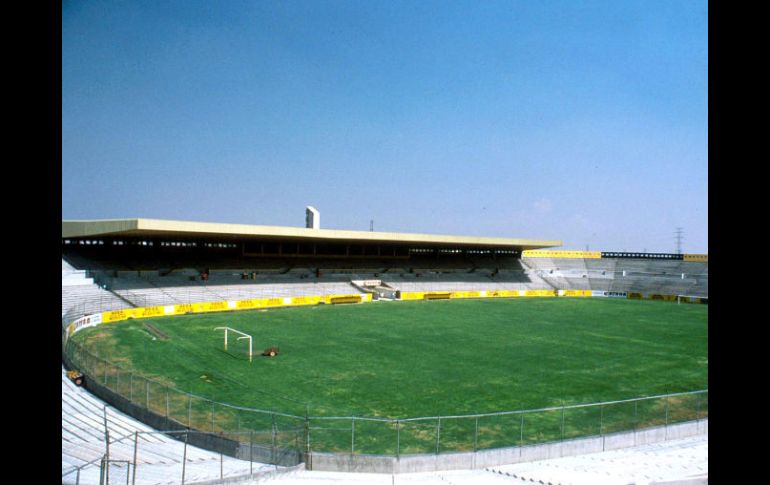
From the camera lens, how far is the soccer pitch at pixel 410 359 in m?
20.2

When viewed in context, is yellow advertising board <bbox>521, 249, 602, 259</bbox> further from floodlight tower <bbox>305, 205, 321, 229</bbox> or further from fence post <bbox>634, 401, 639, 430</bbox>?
fence post <bbox>634, 401, 639, 430</bbox>

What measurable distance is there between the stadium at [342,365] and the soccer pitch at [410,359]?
17cm

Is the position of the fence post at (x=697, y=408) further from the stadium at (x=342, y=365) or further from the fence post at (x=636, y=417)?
the fence post at (x=636, y=417)

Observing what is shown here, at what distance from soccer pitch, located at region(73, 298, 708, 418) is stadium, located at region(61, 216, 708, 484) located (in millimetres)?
171

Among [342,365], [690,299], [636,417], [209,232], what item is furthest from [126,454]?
[690,299]

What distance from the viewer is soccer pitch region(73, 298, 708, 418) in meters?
20.2

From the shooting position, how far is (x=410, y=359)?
27469mm

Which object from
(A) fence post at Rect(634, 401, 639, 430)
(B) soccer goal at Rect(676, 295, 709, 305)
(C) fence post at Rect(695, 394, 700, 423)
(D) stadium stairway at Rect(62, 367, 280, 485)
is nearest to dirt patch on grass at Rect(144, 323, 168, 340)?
(D) stadium stairway at Rect(62, 367, 280, 485)

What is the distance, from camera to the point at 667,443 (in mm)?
15320

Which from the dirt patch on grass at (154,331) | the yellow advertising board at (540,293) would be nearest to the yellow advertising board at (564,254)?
the yellow advertising board at (540,293)
